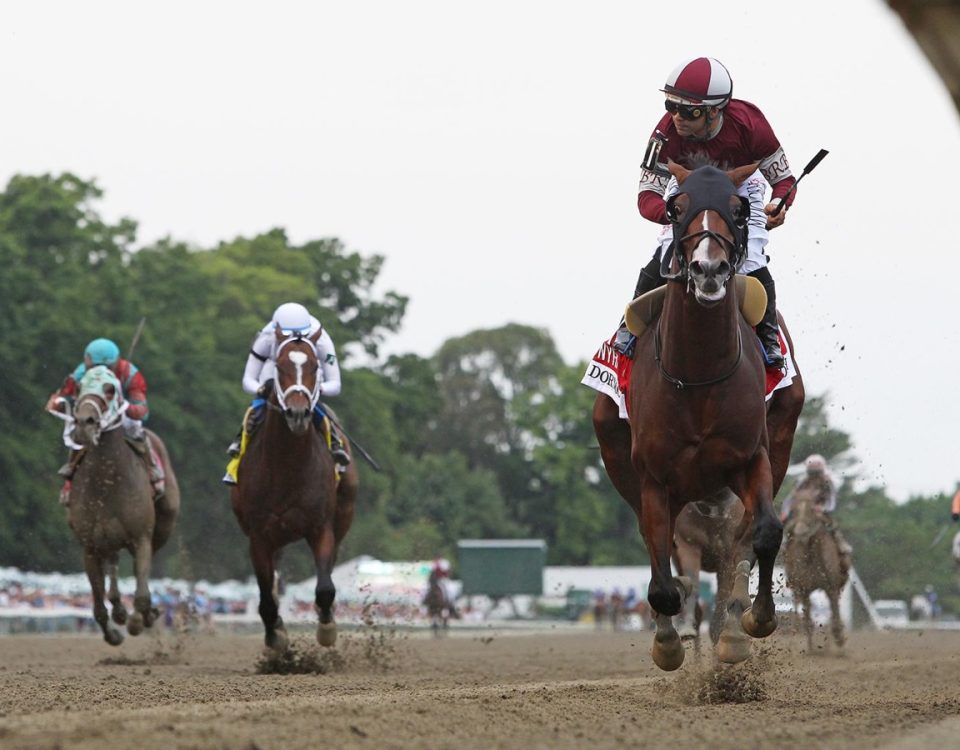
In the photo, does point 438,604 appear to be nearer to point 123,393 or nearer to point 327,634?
point 123,393

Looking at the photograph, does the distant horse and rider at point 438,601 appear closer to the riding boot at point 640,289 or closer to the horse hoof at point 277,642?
the horse hoof at point 277,642

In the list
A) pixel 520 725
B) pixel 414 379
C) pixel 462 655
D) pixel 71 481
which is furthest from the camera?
pixel 414 379

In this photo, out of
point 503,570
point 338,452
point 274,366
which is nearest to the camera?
point 274,366

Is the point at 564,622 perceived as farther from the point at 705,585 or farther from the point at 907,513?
the point at 907,513

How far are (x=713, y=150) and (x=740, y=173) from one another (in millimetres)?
895

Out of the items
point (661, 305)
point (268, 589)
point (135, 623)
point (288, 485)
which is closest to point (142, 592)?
point (135, 623)

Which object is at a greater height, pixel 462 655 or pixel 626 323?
pixel 626 323

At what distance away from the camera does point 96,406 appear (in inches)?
723

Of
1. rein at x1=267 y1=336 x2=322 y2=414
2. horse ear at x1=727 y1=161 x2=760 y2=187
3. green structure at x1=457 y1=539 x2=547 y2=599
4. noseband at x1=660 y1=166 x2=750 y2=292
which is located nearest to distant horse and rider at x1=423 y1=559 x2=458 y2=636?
green structure at x1=457 y1=539 x2=547 y2=599

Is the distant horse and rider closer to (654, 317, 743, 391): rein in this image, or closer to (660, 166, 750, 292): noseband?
(654, 317, 743, 391): rein

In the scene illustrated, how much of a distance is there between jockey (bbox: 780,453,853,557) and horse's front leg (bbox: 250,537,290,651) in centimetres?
871

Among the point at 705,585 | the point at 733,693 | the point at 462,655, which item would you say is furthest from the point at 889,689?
the point at 705,585

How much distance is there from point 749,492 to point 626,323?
4.56 feet

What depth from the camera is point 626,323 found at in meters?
11.9
